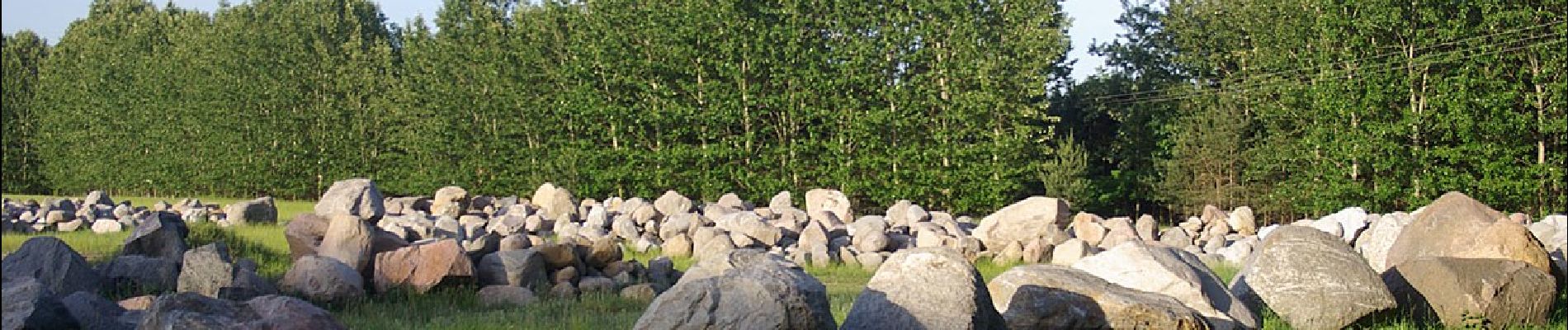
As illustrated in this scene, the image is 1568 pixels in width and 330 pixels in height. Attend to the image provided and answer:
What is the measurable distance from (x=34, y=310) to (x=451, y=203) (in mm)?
13631

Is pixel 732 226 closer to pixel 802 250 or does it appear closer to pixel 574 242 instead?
pixel 802 250

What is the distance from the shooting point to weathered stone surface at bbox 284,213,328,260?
10336 millimetres

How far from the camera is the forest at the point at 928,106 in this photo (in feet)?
62.0

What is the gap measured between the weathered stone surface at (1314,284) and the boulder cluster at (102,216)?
37.2 ft

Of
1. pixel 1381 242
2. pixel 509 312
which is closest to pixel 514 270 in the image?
pixel 509 312

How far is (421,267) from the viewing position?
8445 millimetres

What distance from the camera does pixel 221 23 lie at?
3519cm

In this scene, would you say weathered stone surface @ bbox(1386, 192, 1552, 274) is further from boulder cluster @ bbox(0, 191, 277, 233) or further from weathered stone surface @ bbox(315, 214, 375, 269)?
boulder cluster @ bbox(0, 191, 277, 233)

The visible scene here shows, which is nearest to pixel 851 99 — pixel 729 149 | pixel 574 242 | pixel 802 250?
pixel 729 149

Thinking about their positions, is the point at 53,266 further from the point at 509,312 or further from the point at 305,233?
the point at 305,233

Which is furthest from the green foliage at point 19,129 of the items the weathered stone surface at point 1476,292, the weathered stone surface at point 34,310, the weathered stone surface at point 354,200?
the weathered stone surface at point 1476,292

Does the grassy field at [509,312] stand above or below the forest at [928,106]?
below

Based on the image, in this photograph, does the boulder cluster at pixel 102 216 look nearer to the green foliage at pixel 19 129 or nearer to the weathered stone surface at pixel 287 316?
the weathered stone surface at pixel 287 316

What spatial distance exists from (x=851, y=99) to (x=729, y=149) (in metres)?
2.44
